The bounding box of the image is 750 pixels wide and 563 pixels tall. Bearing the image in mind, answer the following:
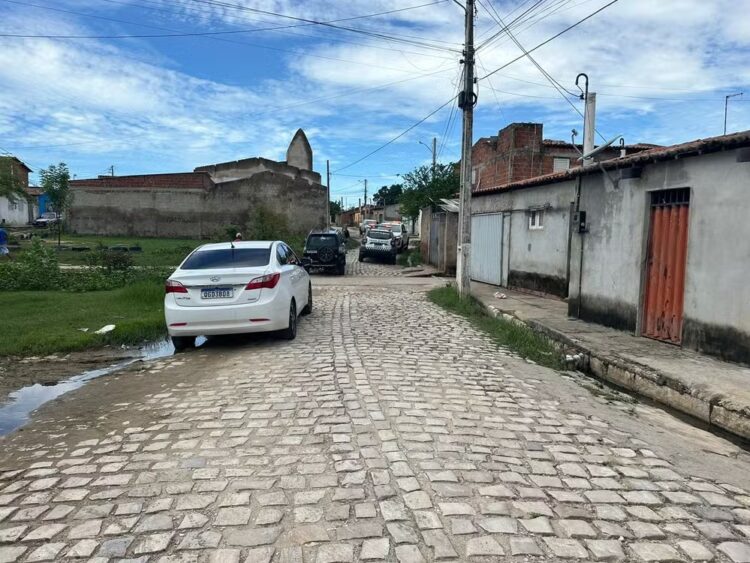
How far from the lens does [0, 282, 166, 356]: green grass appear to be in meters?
8.27

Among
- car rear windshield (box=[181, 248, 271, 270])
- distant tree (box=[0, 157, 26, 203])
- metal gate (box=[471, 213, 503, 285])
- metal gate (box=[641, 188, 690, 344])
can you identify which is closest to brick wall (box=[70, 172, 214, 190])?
distant tree (box=[0, 157, 26, 203])

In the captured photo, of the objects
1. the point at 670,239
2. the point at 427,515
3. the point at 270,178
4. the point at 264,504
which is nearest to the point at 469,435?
the point at 427,515

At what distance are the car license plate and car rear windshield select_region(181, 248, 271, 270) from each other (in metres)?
0.46

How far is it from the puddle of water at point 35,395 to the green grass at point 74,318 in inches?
41.3

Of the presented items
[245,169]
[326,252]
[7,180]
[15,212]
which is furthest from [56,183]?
[15,212]

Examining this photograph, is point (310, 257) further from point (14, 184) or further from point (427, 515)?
point (427, 515)

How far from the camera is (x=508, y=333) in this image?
30.9 feet

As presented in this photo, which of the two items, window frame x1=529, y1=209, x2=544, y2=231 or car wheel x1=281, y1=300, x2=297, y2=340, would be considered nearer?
car wheel x1=281, y1=300, x2=297, y2=340

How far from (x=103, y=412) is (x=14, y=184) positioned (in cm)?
2733

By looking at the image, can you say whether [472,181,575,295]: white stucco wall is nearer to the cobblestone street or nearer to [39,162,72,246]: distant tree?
the cobblestone street

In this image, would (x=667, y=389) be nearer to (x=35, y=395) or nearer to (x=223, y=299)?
(x=223, y=299)

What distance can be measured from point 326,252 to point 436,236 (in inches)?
211

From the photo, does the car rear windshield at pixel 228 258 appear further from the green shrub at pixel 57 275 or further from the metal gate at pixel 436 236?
the metal gate at pixel 436 236

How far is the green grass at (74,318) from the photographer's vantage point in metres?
8.27
